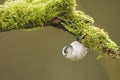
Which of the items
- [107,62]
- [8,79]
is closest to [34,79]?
[8,79]

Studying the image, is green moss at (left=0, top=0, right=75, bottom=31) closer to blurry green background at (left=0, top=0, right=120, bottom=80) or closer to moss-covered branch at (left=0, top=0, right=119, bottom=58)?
moss-covered branch at (left=0, top=0, right=119, bottom=58)

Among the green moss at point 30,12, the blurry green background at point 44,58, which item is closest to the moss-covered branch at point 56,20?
the green moss at point 30,12

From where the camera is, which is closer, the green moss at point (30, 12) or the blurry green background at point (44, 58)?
the green moss at point (30, 12)

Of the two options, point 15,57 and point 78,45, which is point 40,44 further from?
point 78,45

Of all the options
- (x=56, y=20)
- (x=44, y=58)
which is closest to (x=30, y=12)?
(x=56, y=20)

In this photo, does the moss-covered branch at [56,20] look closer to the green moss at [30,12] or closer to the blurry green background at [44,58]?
the green moss at [30,12]

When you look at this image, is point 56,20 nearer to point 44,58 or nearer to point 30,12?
point 30,12
